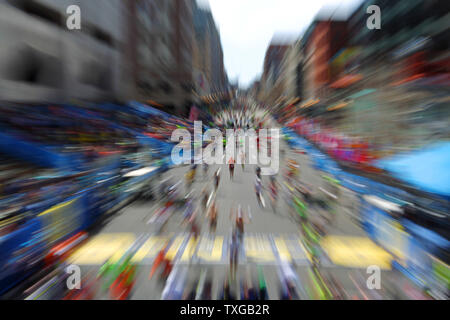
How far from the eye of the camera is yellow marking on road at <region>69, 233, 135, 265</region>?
352 centimetres

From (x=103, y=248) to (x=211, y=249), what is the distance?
7.00ft

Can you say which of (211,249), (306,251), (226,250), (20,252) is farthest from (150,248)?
(306,251)

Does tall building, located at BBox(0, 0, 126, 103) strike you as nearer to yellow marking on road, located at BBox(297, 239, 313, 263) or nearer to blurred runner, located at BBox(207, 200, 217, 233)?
blurred runner, located at BBox(207, 200, 217, 233)

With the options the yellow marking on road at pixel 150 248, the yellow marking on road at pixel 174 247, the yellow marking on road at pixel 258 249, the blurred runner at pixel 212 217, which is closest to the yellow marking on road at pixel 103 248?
the yellow marking on road at pixel 150 248

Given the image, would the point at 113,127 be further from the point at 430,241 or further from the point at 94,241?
the point at 430,241

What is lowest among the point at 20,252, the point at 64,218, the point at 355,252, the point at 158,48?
the point at 355,252

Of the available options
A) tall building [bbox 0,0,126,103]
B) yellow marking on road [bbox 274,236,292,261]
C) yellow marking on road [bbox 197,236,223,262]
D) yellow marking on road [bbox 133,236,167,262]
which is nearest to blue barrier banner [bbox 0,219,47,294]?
yellow marking on road [bbox 133,236,167,262]

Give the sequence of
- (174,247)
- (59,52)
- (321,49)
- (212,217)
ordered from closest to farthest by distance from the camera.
Answer: (174,247)
(212,217)
(59,52)
(321,49)

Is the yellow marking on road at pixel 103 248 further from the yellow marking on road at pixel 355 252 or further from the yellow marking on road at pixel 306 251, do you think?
the yellow marking on road at pixel 355 252

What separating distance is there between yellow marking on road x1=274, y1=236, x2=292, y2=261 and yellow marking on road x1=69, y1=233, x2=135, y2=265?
3.00m

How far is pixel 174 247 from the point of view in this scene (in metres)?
3.92

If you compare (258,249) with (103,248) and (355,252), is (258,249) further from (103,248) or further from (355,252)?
(103,248)
